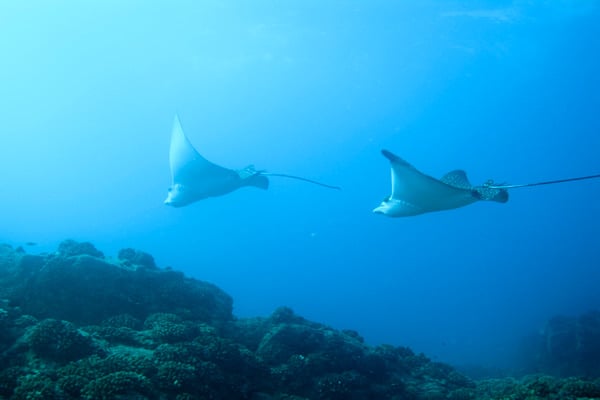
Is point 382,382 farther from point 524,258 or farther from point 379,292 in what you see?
point 524,258

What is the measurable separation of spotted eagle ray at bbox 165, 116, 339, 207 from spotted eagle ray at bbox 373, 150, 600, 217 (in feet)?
10.8

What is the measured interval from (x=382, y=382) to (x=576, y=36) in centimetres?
5740

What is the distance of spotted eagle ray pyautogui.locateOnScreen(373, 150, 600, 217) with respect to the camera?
6.81 meters

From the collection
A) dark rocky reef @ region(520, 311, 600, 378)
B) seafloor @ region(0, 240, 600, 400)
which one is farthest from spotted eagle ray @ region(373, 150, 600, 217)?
dark rocky reef @ region(520, 311, 600, 378)

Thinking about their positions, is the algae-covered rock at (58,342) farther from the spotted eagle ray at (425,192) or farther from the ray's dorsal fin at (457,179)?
the ray's dorsal fin at (457,179)

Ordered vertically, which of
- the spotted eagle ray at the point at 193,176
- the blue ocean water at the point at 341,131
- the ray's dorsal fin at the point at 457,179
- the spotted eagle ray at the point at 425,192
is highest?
the blue ocean water at the point at 341,131

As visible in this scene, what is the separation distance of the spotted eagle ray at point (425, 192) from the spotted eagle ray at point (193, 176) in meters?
3.28

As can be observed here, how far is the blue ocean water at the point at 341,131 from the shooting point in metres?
43.9

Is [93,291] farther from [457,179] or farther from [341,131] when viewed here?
[341,131]

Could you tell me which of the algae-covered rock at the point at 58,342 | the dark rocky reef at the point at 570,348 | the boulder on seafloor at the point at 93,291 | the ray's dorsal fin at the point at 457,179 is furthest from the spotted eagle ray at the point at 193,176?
the dark rocky reef at the point at 570,348

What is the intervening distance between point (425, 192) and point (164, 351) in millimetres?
5110

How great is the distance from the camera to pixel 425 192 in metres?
7.11

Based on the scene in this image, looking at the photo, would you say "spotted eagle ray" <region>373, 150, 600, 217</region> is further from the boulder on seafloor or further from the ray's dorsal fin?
the boulder on seafloor

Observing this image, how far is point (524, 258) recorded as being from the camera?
12481 cm
